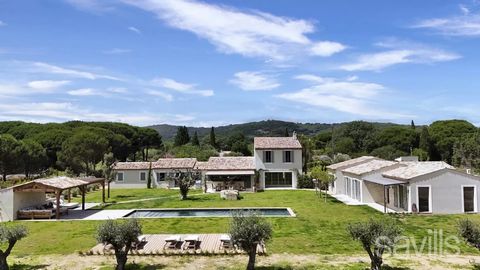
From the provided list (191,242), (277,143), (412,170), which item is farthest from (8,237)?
(277,143)

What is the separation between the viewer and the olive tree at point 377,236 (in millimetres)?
15188

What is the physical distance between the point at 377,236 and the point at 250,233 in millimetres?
4591

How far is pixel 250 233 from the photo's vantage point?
15.7 meters

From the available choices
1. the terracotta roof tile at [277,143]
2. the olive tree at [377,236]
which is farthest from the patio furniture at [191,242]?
the terracotta roof tile at [277,143]

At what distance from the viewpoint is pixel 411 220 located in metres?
26.7

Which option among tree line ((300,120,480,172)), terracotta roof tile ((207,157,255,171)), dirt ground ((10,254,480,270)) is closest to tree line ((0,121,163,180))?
terracotta roof tile ((207,157,255,171))

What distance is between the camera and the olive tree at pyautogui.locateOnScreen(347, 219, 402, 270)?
15.2 m

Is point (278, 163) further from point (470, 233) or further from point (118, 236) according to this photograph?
point (118, 236)

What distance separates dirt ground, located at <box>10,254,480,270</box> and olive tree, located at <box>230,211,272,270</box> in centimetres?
123

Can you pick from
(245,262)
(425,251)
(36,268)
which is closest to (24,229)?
(36,268)

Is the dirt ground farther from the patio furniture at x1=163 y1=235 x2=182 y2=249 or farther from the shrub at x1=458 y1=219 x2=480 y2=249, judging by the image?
the patio furniture at x1=163 y1=235 x2=182 y2=249

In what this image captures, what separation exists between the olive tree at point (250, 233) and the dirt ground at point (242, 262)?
4.04 feet

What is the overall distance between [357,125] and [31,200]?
328 ft
